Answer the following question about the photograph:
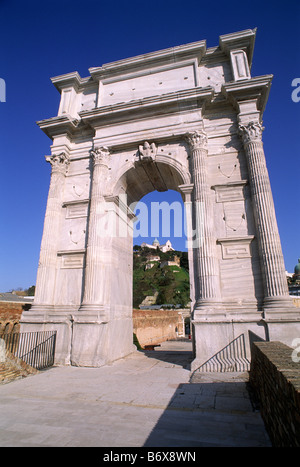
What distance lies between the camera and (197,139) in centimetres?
1142

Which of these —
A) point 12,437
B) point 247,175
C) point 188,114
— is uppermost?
point 188,114

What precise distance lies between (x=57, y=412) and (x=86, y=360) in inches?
192

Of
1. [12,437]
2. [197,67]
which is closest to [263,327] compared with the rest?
[12,437]

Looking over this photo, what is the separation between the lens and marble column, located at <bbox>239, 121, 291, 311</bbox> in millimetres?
9094

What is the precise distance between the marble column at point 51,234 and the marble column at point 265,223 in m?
8.38

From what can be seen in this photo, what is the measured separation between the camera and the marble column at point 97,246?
10.6m

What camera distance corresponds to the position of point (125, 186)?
13477 mm

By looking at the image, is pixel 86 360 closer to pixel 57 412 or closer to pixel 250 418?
pixel 57 412

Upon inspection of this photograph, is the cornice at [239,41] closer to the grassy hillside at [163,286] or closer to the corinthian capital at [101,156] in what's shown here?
the corinthian capital at [101,156]

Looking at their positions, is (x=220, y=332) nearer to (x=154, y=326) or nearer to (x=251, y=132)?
(x=251, y=132)

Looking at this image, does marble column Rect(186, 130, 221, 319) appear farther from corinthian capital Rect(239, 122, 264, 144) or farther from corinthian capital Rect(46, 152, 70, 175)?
corinthian capital Rect(46, 152, 70, 175)

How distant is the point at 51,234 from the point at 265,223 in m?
8.91

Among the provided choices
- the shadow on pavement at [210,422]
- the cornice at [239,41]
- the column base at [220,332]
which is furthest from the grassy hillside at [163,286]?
the shadow on pavement at [210,422]

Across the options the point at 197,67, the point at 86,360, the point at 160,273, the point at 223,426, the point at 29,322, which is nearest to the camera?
the point at 223,426
